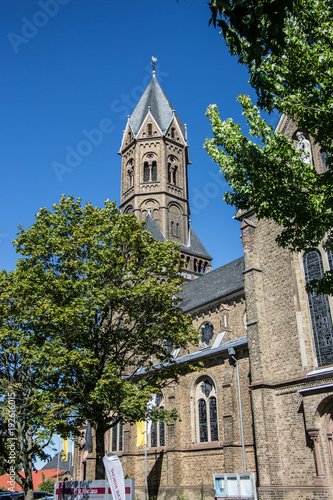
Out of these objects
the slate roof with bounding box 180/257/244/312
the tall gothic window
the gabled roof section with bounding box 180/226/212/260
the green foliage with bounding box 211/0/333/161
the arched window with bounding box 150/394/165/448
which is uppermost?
the gabled roof section with bounding box 180/226/212/260

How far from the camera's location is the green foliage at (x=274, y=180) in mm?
10195

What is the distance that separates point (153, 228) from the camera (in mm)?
45125

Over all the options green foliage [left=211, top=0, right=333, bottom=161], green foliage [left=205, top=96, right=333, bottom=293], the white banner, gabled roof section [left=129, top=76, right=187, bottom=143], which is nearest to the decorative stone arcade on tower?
gabled roof section [left=129, top=76, right=187, bottom=143]

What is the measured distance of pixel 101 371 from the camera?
54.3 feet

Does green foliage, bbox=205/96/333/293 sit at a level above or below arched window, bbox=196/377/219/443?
above

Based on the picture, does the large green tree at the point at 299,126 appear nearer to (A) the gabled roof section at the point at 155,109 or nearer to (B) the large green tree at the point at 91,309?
(B) the large green tree at the point at 91,309

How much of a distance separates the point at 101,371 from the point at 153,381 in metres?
2.29

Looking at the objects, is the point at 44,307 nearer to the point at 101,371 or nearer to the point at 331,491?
the point at 101,371

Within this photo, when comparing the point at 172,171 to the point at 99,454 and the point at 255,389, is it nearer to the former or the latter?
the point at 255,389

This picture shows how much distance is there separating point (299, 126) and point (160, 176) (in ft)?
127

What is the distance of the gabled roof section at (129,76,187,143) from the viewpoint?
52.7 m

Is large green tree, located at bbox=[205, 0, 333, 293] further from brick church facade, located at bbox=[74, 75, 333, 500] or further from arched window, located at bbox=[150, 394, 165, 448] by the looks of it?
arched window, located at bbox=[150, 394, 165, 448]

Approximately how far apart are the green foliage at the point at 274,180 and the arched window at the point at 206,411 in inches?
641

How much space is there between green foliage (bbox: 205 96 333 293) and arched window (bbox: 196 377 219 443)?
1628 cm
